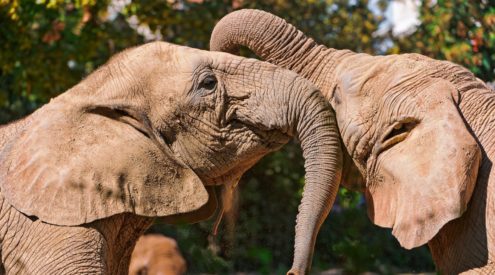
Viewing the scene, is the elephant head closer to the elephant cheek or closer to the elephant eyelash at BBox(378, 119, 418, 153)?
the elephant eyelash at BBox(378, 119, 418, 153)

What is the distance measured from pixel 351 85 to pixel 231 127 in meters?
0.71

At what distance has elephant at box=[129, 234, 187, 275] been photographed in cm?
1050

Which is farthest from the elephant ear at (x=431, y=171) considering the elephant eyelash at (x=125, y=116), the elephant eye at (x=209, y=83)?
the elephant eyelash at (x=125, y=116)

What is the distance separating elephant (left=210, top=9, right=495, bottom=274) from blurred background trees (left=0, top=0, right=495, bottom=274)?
4120mm

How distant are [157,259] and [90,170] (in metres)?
4.64

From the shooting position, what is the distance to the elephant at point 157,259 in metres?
10.5

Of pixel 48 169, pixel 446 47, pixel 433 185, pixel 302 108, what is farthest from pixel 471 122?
pixel 446 47

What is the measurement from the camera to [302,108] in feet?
20.4

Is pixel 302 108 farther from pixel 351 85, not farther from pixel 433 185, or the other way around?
pixel 433 185

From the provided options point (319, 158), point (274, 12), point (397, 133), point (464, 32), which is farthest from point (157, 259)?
point (397, 133)

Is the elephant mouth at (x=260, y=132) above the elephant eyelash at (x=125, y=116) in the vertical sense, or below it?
below

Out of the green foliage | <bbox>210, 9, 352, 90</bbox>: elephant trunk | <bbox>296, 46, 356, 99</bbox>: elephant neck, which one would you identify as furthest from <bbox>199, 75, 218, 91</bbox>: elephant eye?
the green foliage

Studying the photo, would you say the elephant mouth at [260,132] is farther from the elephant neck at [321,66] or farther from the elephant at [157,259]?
the elephant at [157,259]

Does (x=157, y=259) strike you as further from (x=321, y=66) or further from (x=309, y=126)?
(x=309, y=126)
